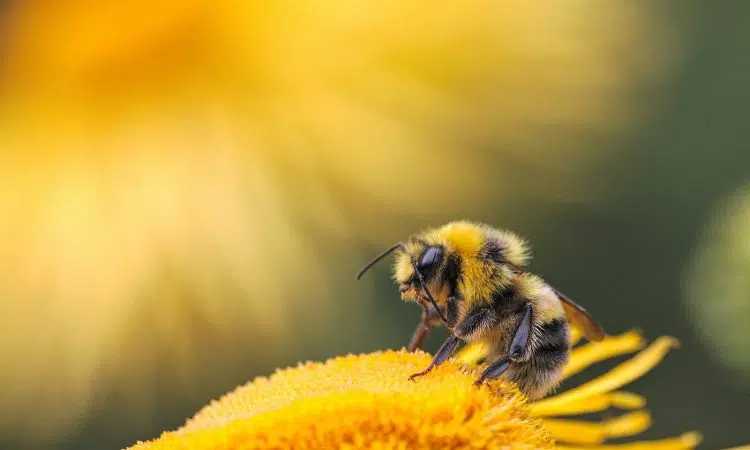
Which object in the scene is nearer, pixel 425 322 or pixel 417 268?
pixel 417 268

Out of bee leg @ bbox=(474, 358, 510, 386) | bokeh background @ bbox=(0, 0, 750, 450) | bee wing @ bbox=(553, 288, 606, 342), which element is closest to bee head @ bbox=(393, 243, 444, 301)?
bee leg @ bbox=(474, 358, 510, 386)

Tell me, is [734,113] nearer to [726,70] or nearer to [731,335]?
[726,70]

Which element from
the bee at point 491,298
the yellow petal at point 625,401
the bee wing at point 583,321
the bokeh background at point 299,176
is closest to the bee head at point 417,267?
the bee at point 491,298

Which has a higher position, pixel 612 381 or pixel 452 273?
pixel 452 273

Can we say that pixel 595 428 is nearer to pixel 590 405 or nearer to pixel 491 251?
pixel 590 405

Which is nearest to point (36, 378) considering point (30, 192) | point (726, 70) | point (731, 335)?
point (30, 192)

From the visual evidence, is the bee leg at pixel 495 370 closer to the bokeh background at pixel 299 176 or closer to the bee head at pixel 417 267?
the bee head at pixel 417 267

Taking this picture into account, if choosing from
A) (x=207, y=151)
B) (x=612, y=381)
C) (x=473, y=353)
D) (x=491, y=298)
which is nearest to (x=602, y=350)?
(x=612, y=381)
